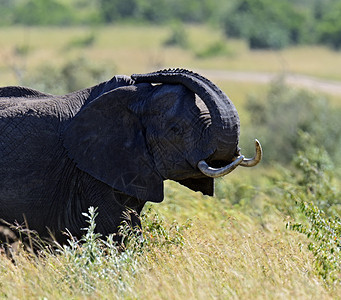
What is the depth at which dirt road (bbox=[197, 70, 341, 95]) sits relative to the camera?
42.5 m

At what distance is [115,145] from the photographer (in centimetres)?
761

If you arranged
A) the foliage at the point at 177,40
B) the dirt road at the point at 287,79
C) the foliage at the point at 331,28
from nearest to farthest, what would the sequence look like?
1. the dirt road at the point at 287,79
2. the foliage at the point at 331,28
3. the foliage at the point at 177,40

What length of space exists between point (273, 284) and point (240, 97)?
33.1 m

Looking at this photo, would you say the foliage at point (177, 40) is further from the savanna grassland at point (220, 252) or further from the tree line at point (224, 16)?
the savanna grassland at point (220, 252)

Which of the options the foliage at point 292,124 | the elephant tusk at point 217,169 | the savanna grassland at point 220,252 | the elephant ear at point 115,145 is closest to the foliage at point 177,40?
the foliage at point 292,124

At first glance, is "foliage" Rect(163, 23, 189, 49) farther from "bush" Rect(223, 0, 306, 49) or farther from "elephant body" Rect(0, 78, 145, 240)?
"elephant body" Rect(0, 78, 145, 240)

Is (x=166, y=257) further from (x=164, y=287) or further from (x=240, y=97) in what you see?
(x=240, y=97)

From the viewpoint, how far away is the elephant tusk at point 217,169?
22.7 ft

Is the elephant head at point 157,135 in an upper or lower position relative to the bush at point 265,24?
lower

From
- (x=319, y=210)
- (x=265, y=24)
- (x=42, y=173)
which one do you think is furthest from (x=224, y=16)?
(x=319, y=210)

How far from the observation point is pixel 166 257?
6.98m

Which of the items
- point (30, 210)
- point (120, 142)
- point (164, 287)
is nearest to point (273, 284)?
point (164, 287)

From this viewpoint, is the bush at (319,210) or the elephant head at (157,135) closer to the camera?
the bush at (319,210)

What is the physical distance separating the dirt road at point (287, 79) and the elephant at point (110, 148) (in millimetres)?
34125
